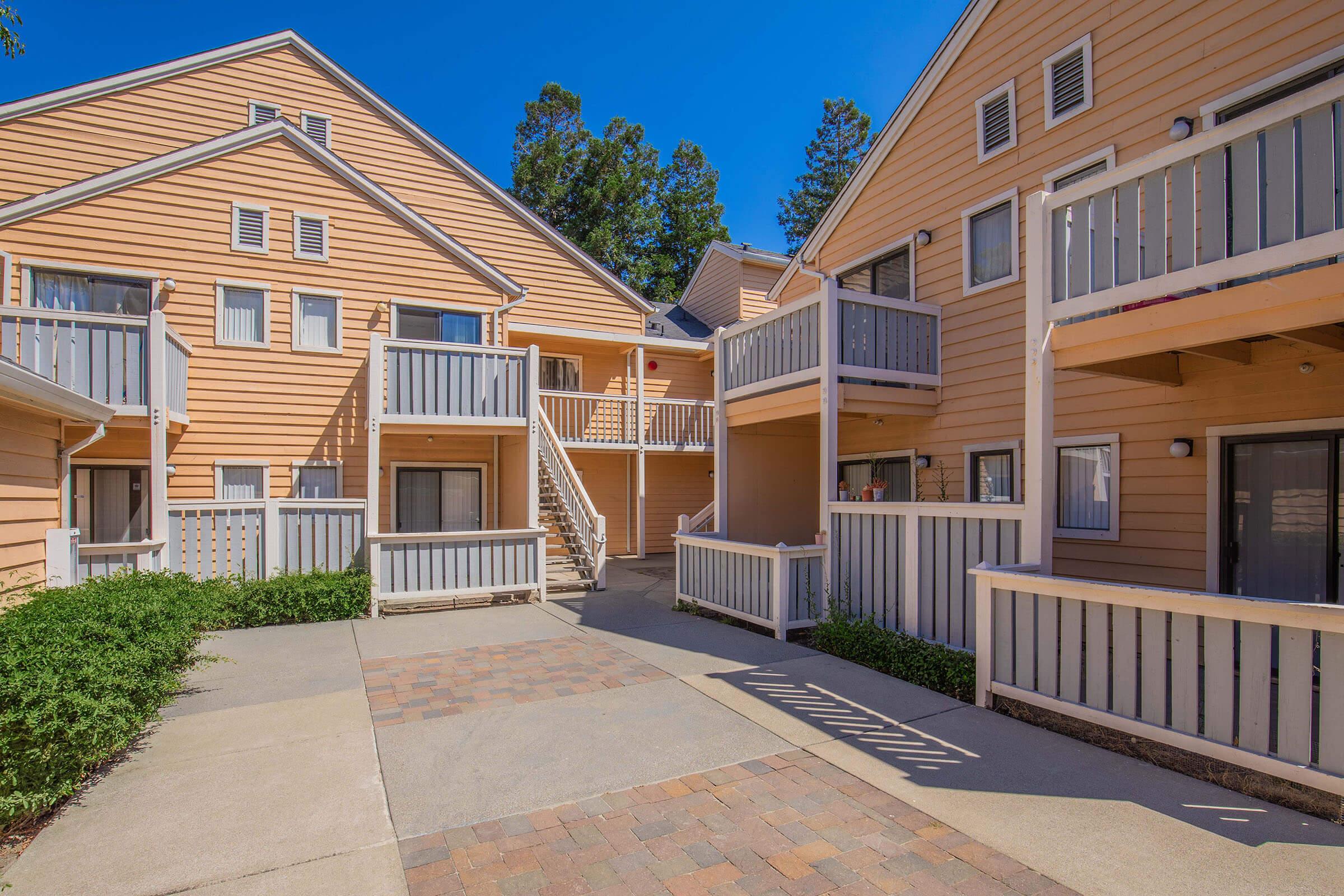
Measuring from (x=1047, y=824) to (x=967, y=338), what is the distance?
279 inches

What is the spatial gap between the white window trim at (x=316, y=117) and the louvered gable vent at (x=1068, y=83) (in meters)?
12.7

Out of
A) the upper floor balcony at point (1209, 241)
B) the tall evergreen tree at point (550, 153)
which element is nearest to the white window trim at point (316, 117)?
the upper floor balcony at point (1209, 241)

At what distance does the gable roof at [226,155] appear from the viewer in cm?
984

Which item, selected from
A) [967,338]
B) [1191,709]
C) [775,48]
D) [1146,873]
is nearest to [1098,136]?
[967,338]

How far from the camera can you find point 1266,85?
6.33 metres

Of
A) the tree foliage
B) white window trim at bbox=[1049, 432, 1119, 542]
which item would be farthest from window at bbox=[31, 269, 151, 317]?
the tree foliage

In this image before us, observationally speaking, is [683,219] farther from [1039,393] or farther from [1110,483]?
[1039,393]

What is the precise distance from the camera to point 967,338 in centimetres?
930

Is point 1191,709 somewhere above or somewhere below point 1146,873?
above

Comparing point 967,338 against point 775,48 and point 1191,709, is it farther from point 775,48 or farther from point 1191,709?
point 775,48

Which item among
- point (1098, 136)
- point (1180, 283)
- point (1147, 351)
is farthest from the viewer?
point (1098, 136)

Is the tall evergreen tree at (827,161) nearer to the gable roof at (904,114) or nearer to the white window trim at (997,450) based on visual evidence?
the gable roof at (904,114)

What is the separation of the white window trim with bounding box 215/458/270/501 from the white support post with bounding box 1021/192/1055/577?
10480 millimetres

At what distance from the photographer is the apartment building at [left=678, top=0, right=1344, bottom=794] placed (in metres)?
4.11
